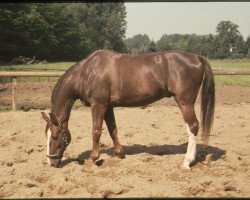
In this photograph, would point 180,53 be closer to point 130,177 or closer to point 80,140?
point 130,177

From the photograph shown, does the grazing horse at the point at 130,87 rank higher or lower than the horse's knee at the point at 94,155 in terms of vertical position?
higher

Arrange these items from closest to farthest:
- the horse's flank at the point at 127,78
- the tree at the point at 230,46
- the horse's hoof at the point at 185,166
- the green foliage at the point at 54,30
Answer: the horse's hoof at the point at 185,166, the horse's flank at the point at 127,78, the green foliage at the point at 54,30, the tree at the point at 230,46

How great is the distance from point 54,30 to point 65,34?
220cm

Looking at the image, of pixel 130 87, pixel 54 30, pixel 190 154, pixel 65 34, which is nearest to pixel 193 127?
pixel 190 154

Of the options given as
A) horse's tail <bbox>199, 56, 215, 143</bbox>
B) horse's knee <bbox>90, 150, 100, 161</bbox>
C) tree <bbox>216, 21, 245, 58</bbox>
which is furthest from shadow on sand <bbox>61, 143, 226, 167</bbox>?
tree <bbox>216, 21, 245, 58</bbox>

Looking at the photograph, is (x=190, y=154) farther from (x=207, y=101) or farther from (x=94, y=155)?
(x=94, y=155)

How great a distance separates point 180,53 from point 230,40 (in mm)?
83191

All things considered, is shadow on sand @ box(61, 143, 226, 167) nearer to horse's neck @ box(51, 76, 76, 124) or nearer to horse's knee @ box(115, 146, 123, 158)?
horse's knee @ box(115, 146, 123, 158)

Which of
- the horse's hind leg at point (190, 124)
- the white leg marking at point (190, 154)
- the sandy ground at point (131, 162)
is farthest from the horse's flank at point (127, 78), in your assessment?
the sandy ground at point (131, 162)

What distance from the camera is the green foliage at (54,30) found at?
37375mm

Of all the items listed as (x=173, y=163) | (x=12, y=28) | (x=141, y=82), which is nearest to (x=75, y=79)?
(x=141, y=82)

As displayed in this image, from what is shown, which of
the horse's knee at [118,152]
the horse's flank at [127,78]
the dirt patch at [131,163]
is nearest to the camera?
the dirt patch at [131,163]

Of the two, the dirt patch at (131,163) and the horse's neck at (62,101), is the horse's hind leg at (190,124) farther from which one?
the horse's neck at (62,101)

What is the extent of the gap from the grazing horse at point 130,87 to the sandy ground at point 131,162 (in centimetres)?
37
